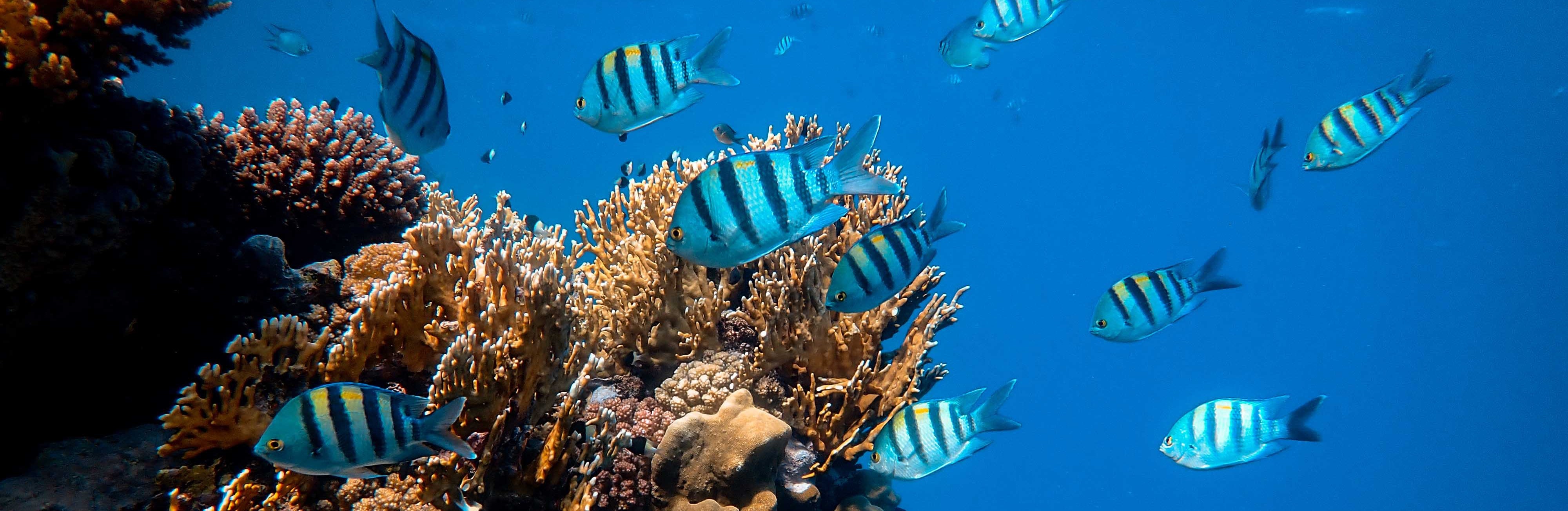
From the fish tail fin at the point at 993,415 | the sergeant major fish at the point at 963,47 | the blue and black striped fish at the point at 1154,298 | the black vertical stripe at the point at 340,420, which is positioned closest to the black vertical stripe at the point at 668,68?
the black vertical stripe at the point at 340,420

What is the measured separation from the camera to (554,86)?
87.6 metres

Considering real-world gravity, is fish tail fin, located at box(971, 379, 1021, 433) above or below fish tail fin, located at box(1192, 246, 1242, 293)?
below

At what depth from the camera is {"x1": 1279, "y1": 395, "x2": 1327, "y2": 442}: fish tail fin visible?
148 inches

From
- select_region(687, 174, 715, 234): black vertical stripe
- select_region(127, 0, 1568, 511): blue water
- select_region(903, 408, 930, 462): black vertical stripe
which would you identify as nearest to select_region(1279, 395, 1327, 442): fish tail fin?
select_region(903, 408, 930, 462): black vertical stripe

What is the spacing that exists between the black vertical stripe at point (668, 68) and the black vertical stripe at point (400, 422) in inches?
67.1

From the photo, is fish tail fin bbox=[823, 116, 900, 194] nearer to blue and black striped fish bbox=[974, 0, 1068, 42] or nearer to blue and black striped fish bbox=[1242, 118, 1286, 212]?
blue and black striped fish bbox=[1242, 118, 1286, 212]

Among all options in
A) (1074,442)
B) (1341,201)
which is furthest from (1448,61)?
(1074,442)

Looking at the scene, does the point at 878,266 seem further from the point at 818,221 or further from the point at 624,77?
the point at 624,77

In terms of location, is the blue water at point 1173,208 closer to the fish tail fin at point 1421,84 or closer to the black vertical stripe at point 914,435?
the fish tail fin at point 1421,84

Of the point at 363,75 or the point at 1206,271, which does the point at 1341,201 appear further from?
the point at 363,75

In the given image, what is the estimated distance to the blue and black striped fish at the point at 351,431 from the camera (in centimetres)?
189

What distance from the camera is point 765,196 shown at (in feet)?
7.04

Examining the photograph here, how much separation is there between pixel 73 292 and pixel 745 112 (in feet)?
305

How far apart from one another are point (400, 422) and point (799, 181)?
1.51m
